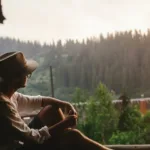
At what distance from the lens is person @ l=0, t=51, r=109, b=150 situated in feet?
4.78

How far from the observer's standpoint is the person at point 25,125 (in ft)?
4.78

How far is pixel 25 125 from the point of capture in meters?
1.50

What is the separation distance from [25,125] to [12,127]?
0.07m

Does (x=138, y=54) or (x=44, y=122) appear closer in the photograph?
(x=44, y=122)

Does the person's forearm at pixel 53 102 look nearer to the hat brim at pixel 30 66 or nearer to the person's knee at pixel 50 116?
the person's knee at pixel 50 116

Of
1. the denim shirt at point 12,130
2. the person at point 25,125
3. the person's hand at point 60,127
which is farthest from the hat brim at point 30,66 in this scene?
the person's hand at point 60,127

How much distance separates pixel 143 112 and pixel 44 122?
42.4 inches

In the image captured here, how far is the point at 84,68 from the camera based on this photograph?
2662 mm

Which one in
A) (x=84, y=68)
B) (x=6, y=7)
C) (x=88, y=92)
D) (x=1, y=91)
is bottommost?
(x=88, y=92)

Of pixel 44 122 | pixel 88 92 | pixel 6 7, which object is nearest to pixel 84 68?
pixel 88 92

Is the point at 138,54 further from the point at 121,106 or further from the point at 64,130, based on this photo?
the point at 64,130

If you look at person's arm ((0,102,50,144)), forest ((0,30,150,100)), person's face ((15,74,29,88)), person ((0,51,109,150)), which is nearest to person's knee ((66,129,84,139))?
person ((0,51,109,150))

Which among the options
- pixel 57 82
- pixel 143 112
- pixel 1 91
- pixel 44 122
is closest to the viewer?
pixel 1 91

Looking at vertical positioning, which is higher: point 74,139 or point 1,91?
point 1,91
